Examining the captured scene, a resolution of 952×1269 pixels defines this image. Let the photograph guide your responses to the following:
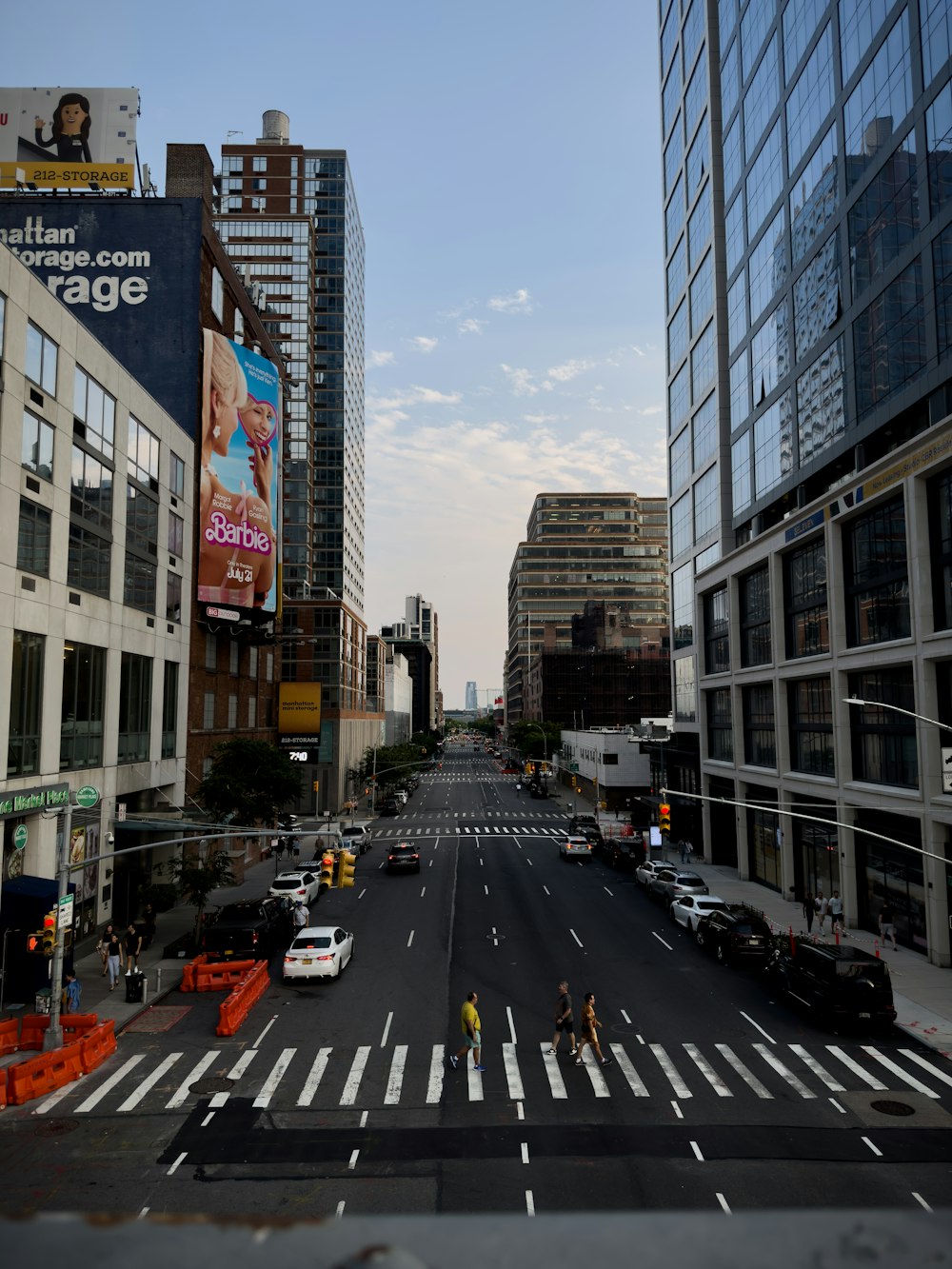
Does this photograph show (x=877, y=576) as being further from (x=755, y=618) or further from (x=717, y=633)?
(x=717, y=633)

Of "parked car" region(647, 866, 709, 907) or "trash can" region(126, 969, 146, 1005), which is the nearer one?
"trash can" region(126, 969, 146, 1005)

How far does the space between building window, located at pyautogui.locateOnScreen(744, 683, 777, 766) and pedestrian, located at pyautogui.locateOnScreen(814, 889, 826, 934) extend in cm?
948

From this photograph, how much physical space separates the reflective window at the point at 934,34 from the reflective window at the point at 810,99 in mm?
9243

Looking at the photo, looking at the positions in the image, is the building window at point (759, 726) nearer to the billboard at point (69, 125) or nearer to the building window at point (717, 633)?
the building window at point (717, 633)

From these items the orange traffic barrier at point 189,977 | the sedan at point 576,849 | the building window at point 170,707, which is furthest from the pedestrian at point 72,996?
the sedan at point 576,849

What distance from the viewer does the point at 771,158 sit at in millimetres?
50250

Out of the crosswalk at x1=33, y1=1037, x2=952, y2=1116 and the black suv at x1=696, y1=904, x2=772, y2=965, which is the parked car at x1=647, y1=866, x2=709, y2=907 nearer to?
→ the black suv at x1=696, y1=904, x2=772, y2=965

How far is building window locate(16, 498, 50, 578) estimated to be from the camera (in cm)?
2761

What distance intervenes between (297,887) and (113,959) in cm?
1269

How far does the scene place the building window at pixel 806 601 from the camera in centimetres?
4131

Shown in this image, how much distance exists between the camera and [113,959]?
27766mm

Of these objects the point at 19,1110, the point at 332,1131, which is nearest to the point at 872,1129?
the point at 332,1131

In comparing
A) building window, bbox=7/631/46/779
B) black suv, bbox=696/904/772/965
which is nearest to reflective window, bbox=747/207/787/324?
black suv, bbox=696/904/772/965

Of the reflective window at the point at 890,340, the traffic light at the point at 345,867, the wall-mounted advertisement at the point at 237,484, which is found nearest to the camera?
the traffic light at the point at 345,867
